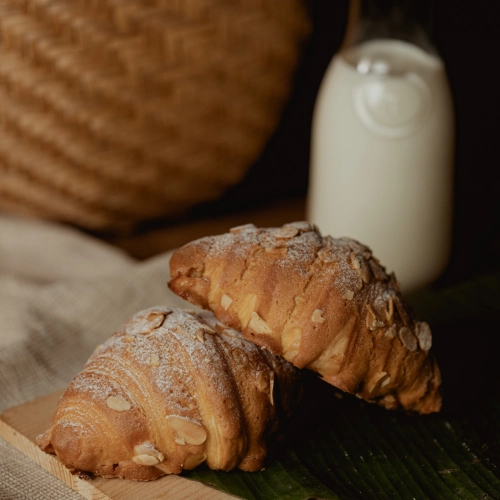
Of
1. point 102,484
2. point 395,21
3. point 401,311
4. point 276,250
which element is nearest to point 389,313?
point 401,311

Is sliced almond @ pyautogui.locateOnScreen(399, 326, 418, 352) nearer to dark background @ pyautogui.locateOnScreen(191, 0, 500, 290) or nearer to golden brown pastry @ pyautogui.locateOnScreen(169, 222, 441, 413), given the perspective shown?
golden brown pastry @ pyautogui.locateOnScreen(169, 222, 441, 413)

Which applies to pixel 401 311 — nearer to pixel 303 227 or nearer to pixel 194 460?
pixel 303 227

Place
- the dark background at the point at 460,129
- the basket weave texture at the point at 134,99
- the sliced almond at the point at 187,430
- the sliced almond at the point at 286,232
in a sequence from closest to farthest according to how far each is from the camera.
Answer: the sliced almond at the point at 187,430 → the sliced almond at the point at 286,232 → the basket weave texture at the point at 134,99 → the dark background at the point at 460,129

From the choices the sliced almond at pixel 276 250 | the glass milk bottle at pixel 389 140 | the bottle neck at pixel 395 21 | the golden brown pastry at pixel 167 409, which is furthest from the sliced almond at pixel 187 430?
the bottle neck at pixel 395 21

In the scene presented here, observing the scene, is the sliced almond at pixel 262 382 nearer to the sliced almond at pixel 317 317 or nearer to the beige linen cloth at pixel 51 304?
the sliced almond at pixel 317 317

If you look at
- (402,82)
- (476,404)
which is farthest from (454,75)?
(476,404)
